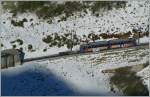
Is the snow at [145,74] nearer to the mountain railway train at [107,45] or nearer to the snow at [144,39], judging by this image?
the mountain railway train at [107,45]

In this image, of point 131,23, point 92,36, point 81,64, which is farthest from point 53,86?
point 131,23

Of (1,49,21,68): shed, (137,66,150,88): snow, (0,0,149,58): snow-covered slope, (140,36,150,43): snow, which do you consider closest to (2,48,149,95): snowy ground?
(137,66,150,88): snow

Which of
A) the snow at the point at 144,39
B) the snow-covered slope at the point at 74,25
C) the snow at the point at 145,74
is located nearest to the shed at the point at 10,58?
the snow-covered slope at the point at 74,25

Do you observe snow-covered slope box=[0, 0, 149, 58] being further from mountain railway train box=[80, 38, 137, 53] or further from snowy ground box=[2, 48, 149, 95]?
snowy ground box=[2, 48, 149, 95]

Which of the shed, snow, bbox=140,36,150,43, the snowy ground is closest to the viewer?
the snowy ground

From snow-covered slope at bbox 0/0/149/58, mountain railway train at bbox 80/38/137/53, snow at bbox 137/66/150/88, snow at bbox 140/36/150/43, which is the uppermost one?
snow-covered slope at bbox 0/0/149/58

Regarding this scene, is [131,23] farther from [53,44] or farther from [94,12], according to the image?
[53,44]

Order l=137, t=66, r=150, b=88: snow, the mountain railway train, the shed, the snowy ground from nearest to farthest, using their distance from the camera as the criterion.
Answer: the snowy ground < l=137, t=66, r=150, b=88: snow < the shed < the mountain railway train
